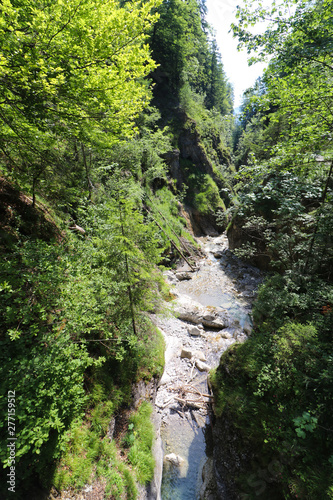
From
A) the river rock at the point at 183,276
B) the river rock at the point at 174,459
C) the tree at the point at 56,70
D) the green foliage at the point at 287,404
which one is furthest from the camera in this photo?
the river rock at the point at 183,276

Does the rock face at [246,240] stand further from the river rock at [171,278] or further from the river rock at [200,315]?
the river rock at [200,315]

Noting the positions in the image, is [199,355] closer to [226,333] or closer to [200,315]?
[226,333]

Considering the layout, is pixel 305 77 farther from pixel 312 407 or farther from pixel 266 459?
pixel 266 459

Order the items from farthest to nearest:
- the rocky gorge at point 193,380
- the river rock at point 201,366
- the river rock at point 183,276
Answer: the river rock at point 183,276
the river rock at point 201,366
the rocky gorge at point 193,380

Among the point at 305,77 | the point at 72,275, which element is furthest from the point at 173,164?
the point at 72,275

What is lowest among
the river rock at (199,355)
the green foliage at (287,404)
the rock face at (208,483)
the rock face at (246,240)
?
the rock face at (208,483)

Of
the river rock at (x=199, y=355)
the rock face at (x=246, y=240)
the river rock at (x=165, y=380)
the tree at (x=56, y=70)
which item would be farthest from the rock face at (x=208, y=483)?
the rock face at (x=246, y=240)

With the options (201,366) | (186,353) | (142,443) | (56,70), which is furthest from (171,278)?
(56,70)

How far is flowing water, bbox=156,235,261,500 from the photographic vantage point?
5845 millimetres

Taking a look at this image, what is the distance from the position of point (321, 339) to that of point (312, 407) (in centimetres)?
143

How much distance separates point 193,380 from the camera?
8203 mm

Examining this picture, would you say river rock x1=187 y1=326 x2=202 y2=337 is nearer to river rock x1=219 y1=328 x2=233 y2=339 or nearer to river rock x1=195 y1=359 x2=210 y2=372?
river rock x1=219 y1=328 x2=233 y2=339

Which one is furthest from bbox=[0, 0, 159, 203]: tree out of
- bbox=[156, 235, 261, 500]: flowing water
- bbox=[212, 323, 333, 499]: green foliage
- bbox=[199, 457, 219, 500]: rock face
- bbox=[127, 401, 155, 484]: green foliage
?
bbox=[199, 457, 219, 500]: rock face

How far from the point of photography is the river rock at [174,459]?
5958 millimetres
